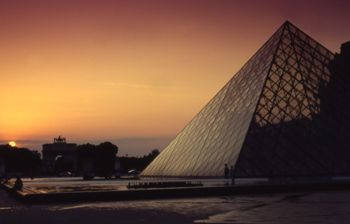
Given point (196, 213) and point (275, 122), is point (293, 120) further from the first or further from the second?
point (196, 213)

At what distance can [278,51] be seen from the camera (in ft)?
119

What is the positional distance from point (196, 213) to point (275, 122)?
1999 cm

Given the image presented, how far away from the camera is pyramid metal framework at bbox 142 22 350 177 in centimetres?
3048

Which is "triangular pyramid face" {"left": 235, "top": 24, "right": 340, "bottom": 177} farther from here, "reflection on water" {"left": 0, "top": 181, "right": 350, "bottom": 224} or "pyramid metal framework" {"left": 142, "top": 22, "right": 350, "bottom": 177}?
"reflection on water" {"left": 0, "top": 181, "right": 350, "bottom": 224}

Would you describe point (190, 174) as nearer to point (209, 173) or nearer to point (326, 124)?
point (209, 173)

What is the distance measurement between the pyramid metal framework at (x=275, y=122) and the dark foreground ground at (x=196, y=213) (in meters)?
13.5

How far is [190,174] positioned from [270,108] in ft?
19.8

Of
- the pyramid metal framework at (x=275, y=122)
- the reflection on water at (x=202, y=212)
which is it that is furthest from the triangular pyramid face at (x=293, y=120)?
the reflection on water at (x=202, y=212)

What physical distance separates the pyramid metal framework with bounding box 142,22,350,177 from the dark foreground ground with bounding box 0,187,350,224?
44.2 feet

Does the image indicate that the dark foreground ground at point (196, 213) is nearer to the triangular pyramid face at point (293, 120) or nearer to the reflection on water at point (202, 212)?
the reflection on water at point (202, 212)

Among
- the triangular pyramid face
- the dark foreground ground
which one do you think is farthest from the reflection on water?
the triangular pyramid face

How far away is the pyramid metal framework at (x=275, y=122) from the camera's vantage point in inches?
1200

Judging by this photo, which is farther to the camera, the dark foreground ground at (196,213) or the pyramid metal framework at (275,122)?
the pyramid metal framework at (275,122)

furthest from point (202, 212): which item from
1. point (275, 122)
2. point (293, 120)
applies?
point (293, 120)
